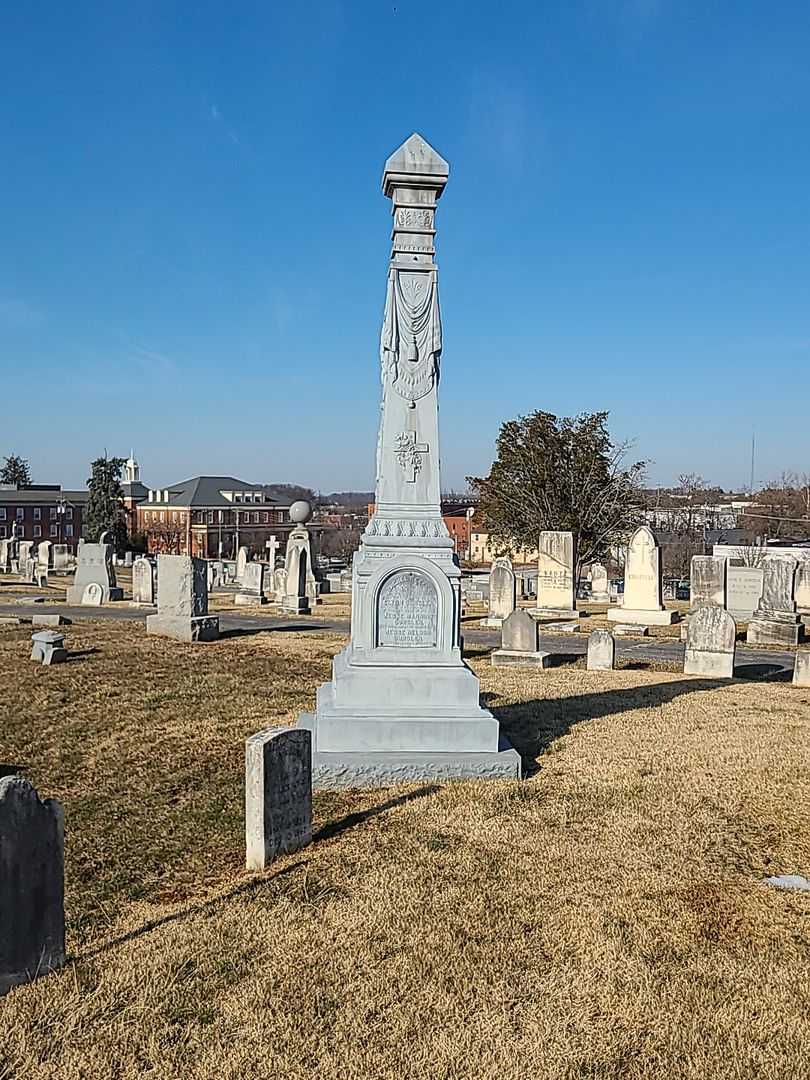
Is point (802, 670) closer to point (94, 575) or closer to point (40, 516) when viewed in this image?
point (94, 575)

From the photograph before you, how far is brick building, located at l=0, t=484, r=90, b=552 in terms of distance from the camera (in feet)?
263

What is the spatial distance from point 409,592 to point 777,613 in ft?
46.3

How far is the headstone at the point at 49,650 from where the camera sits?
1312cm

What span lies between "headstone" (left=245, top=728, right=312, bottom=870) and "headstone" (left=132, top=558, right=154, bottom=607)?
19418mm

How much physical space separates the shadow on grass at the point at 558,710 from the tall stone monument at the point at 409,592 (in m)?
0.82

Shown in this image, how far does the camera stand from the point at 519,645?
1422cm

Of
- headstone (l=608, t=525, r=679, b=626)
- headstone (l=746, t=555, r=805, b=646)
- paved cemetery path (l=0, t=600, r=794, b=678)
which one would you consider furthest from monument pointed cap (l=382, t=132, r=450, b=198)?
headstone (l=608, t=525, r=679, b=626)

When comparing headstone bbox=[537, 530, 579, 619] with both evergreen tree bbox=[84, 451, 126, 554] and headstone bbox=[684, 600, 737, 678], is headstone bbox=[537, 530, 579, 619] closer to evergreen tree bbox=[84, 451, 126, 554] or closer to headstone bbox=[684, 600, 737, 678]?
headstone bbox=[684, 600, 737, 678]

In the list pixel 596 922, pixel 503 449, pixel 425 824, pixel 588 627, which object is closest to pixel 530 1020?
pixel 596 922

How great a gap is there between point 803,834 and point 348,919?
138 inches

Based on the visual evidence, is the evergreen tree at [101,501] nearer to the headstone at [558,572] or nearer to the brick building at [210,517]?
the brick building at [210,517]

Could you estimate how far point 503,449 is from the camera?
41.5 m

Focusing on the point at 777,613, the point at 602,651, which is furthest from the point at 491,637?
the point at 777,613

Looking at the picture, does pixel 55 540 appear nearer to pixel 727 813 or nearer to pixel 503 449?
pixel 503 449
